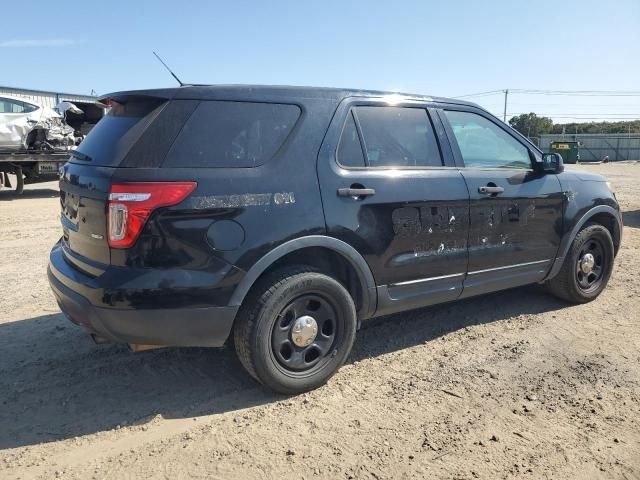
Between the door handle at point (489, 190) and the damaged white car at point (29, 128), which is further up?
the damaged white car at point (29, 128)

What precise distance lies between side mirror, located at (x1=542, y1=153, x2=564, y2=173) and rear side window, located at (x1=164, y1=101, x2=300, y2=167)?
96.6 inches

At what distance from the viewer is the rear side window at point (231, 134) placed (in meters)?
3.03

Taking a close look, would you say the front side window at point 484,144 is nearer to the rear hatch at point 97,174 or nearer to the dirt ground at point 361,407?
the dirt ground at point 361,407

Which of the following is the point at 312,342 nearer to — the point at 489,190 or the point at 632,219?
the point at 489,190

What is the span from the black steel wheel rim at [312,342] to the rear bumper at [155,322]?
35cm

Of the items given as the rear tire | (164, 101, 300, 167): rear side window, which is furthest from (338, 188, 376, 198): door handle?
the rear tire

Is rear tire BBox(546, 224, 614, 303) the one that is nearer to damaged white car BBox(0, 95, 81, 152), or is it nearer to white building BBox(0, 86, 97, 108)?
damaged white car BBox(0, 95, 81, 152)

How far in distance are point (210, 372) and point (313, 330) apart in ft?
2.75

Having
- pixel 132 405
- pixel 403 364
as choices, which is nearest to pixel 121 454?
pixel 132 405

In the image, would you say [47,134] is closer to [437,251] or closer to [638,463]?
[437,251]

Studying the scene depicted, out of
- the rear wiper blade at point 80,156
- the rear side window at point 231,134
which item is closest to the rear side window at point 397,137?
the rear side window at point 231,134

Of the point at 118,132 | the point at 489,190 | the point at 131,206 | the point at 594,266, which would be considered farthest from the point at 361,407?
the point at 594,266

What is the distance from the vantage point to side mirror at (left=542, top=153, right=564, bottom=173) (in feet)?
15.1

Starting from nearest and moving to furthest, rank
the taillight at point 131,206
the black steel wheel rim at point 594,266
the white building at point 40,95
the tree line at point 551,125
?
1. the taillight at point 131,206
2. the black steel wheel rim at point 594,266
3. the white building at point 40,95
4. the tree line at point 551,125
